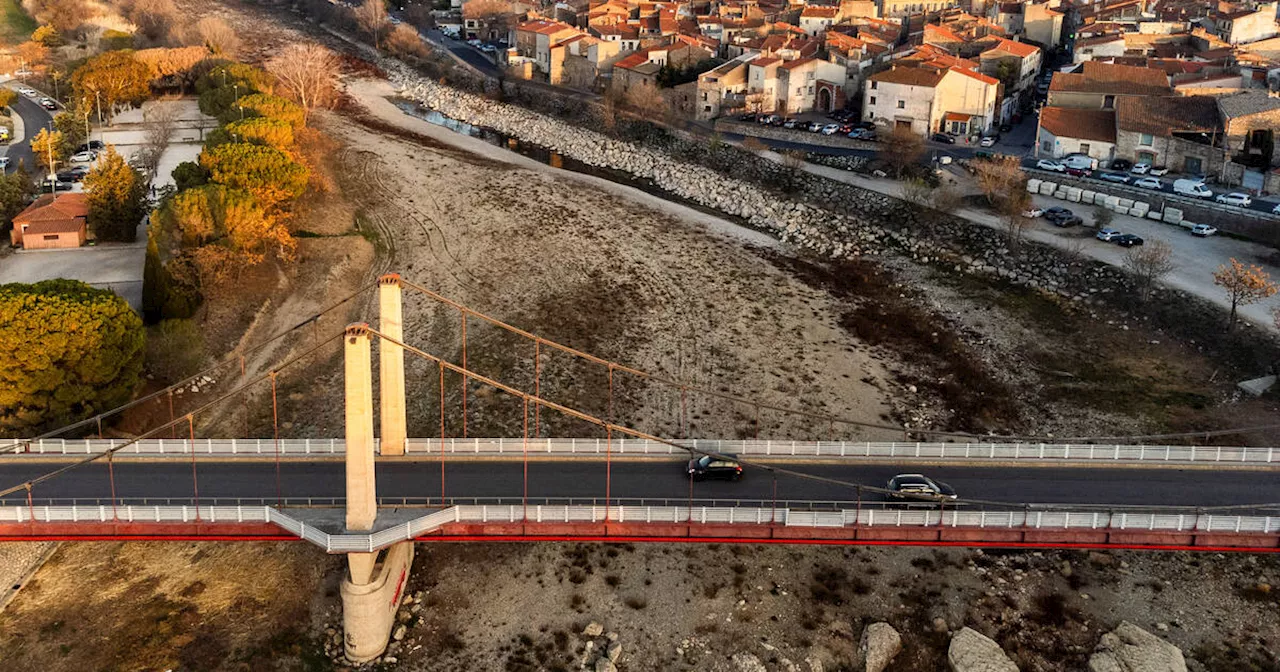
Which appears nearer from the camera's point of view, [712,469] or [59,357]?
[712,469]

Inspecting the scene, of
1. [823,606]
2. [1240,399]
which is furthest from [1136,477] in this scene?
[1240,399]

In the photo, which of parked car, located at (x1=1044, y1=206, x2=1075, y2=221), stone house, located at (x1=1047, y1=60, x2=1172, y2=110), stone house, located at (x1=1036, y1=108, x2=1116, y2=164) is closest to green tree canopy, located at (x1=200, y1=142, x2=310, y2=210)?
parked car, located at (x1=1044, y1=206, x2=1075, y2=221)

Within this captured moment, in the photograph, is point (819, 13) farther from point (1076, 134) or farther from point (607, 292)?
point (607, 292)

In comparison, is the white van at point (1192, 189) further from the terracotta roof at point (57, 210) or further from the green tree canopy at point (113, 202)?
the terracotta roof at point (57, 210)

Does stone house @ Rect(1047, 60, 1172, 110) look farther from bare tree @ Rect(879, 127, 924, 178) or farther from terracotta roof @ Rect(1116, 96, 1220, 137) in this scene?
bare tree @ Rect(879, 127, 924, 178)

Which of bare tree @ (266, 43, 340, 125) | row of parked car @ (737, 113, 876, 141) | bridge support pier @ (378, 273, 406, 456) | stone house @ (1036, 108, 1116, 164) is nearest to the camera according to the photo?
bridge support pier @ (378, 273, 406, 456)

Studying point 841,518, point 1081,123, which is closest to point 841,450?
point 841,518
